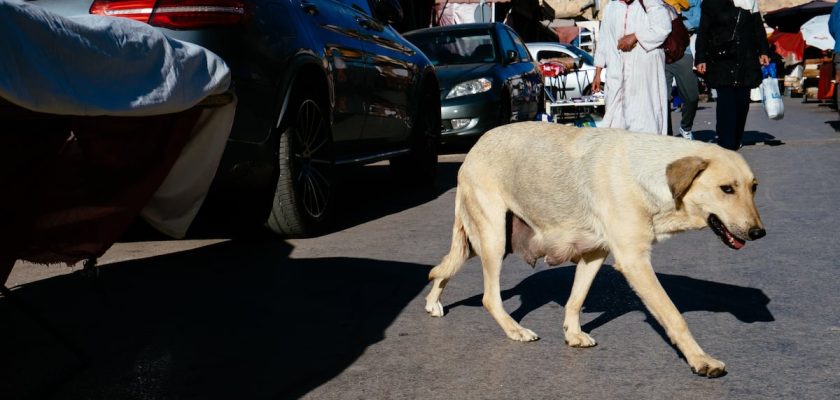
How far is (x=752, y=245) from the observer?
254 inches

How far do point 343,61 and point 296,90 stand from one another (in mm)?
848

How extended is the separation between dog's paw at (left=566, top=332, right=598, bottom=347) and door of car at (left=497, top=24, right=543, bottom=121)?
931cm

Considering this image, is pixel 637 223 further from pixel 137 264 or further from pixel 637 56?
pixel 637 56

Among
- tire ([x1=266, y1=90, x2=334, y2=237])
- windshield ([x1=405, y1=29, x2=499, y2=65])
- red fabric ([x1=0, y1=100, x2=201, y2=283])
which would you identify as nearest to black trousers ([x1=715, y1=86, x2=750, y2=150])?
windshield ([x1=405, y1=29, x2=499, y2=65])

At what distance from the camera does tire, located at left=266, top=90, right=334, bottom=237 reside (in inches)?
256

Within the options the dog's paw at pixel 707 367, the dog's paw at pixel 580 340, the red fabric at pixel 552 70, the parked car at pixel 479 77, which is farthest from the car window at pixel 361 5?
the red fabric at pixel 552 70

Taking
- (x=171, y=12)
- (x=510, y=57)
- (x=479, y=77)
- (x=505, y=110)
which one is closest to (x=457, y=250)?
(x=171, y=12)

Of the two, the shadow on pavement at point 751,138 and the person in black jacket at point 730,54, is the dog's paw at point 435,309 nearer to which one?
the person in black jacket at point 730,54

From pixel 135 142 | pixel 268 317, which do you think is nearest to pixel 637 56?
pixel 268 317

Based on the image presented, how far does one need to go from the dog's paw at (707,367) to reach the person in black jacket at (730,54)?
7.86m

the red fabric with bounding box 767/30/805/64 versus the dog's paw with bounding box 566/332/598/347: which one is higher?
the dog's paw with bounding box 566/332/598/347

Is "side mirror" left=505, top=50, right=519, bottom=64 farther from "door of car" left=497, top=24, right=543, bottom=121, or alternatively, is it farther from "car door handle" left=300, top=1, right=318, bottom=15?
"car door handle" left=300, top=1, right=318, bottom=15

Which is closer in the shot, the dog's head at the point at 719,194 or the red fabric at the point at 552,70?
the dog's head at the point at 719,194

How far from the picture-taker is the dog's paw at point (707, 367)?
370cm
